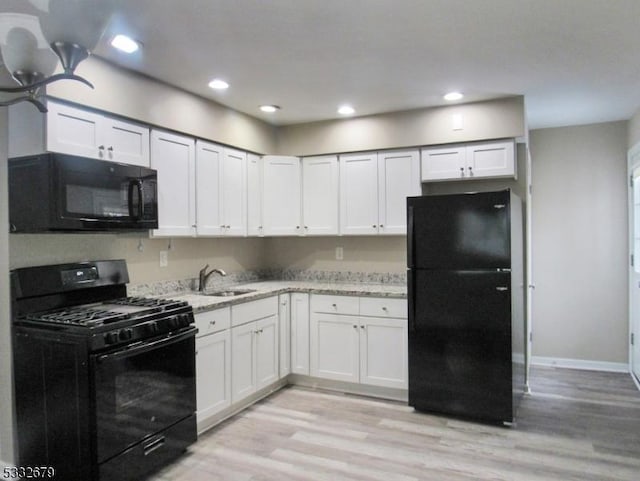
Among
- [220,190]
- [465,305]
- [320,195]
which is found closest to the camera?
[465,305]

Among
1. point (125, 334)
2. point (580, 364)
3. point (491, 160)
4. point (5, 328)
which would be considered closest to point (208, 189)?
point (125, 334)

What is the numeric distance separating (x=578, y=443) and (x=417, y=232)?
5.72 feet

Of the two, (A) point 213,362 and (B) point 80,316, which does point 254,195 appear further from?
(B) point 80,316

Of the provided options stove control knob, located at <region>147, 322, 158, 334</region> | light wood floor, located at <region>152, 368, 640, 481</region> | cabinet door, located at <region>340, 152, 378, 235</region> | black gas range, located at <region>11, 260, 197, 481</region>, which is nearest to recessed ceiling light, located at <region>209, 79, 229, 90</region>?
cabinet door, located at <region>340, 152, 378, 235</region>

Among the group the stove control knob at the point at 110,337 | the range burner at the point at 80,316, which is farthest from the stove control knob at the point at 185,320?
the stove control knob at the point at 110,337

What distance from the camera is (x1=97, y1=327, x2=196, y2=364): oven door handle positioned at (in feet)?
7.31

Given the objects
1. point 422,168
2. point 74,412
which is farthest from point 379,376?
point 74,412

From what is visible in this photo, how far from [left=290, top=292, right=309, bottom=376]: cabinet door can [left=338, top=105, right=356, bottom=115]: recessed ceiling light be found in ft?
5.45

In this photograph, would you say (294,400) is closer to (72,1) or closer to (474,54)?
(474,54)

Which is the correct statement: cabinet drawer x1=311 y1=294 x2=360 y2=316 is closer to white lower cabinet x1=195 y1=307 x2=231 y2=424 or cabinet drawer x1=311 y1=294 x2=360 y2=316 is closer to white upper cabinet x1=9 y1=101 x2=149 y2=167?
white lower cabinet x1=195 y1=307 x2=231 y2=424

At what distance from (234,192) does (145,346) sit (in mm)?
1729

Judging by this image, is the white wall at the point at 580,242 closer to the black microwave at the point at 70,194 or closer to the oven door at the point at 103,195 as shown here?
the oven door at the point at 103,195

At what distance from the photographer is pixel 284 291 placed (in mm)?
3947

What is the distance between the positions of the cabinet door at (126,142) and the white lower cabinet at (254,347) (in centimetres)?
125
